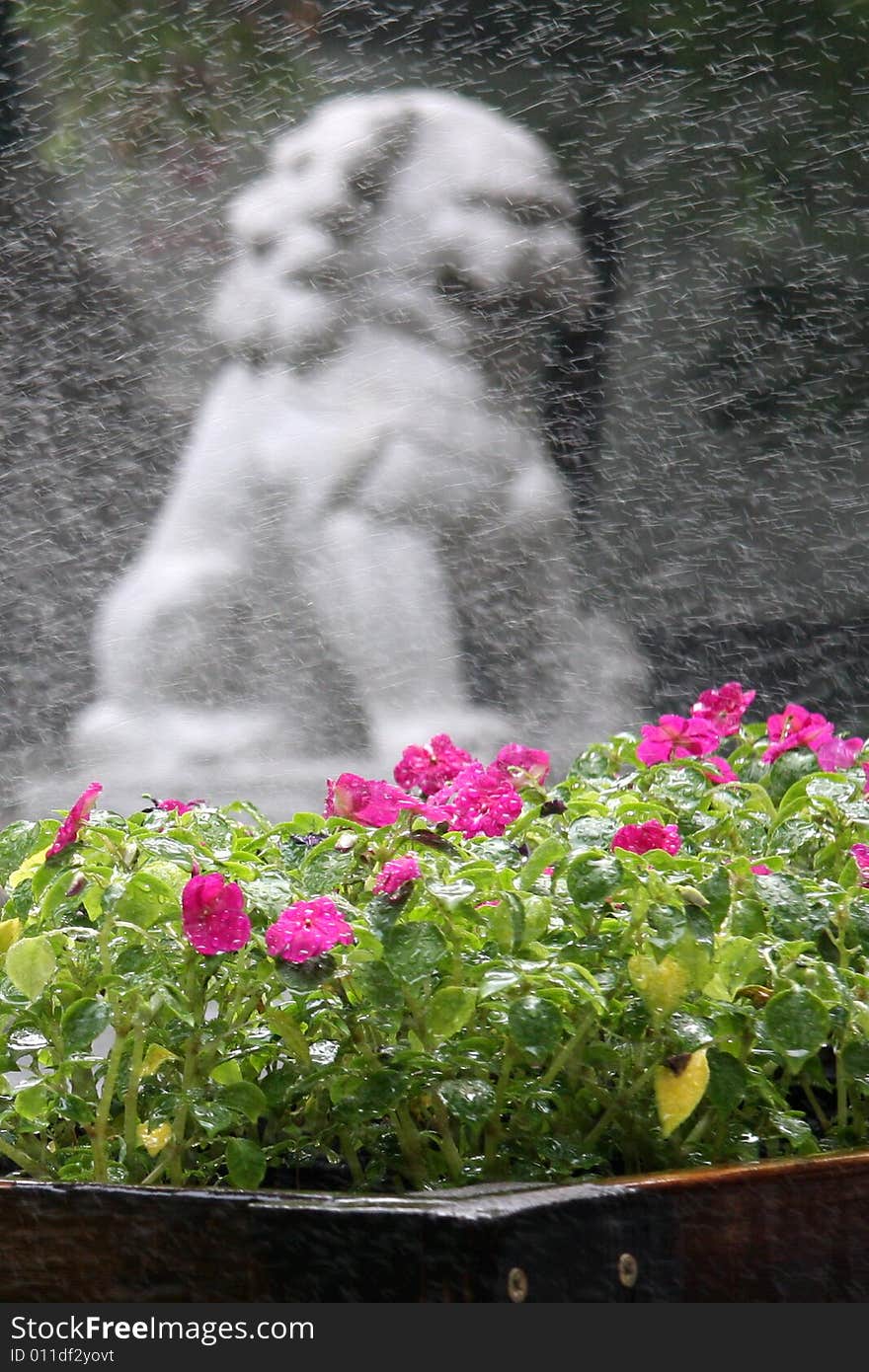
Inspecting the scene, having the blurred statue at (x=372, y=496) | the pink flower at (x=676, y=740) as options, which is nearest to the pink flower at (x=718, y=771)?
the pink flower at (x=676, y=740)

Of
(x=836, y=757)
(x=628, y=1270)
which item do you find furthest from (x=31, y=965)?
(x=836, y=757)

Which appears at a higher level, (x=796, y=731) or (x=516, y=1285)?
(x=516, y=1285)

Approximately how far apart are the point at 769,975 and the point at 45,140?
5.94 ft

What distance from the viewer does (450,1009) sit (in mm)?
518

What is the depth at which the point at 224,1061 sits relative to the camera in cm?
57

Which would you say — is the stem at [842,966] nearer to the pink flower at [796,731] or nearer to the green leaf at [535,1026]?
the green leaf at [535,1026]

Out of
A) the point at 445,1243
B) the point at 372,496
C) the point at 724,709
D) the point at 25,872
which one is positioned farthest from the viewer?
the point at 372,496

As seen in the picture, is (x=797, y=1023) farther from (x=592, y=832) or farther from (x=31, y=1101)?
(x=31, y=1101)

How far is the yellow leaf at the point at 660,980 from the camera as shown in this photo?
529 millimetres

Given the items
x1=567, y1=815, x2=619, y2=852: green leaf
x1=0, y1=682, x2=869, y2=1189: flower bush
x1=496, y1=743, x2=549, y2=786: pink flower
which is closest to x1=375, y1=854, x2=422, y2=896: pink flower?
x1=0, y1=682, x2=869, y2=1189: flower bush

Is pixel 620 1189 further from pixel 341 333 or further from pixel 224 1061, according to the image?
pixel 341 333

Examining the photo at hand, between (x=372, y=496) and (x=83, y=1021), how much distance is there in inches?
54.9

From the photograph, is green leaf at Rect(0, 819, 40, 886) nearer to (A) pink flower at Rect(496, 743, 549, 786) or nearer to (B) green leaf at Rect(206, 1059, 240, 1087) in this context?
(B) green leaf at Rect(206, 1059, 240, 1087)

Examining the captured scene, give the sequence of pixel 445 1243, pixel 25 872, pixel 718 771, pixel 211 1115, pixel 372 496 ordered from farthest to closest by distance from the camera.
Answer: pixel 372 496 < pixel 718 771 < pixel 25 872 < pixel 211 1115 < pixel 445 1243
